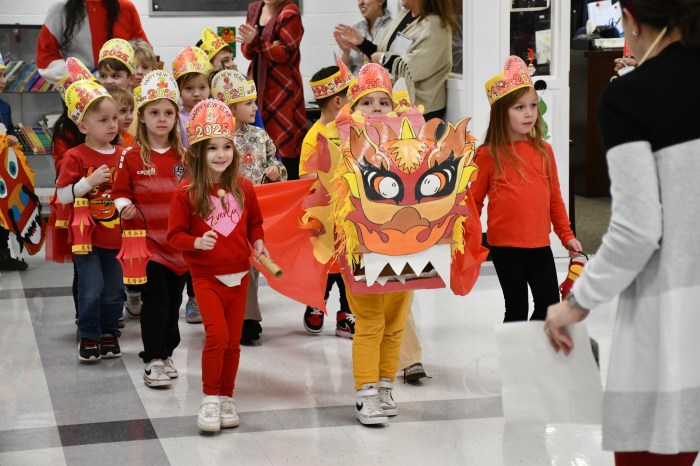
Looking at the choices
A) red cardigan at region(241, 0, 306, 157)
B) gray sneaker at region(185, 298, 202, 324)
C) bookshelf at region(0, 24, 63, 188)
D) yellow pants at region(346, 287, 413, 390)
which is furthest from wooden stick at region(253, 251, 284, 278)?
bookshelf at region(0, 24, 63, 188)

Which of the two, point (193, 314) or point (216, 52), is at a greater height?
point (216, 52)

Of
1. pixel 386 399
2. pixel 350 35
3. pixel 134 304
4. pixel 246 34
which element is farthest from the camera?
pixel 350 35

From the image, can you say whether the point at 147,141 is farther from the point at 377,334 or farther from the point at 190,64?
the point at 377,334

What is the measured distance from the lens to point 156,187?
4.45 meters

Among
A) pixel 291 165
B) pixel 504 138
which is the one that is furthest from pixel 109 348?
pixel 291 165

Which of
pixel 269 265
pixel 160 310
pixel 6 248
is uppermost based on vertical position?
pixel 269 265

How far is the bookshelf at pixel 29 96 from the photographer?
8.82 m

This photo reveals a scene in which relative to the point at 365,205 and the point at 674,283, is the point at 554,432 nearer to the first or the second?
the point at 365,205

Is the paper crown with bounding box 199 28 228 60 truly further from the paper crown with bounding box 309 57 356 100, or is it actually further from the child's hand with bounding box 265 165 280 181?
the child's hand with bounding box 265 165 280 181

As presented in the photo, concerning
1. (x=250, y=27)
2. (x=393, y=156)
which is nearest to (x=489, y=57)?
(x=250, y=27)

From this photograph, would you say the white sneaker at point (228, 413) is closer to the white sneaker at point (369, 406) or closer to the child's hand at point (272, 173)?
the white sneaker at point (369, 406)

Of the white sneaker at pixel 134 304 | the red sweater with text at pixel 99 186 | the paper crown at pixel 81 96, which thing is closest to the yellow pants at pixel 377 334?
the red sweater with text at pixel 99 186

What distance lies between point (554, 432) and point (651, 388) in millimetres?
1688

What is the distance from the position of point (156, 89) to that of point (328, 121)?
868mm
